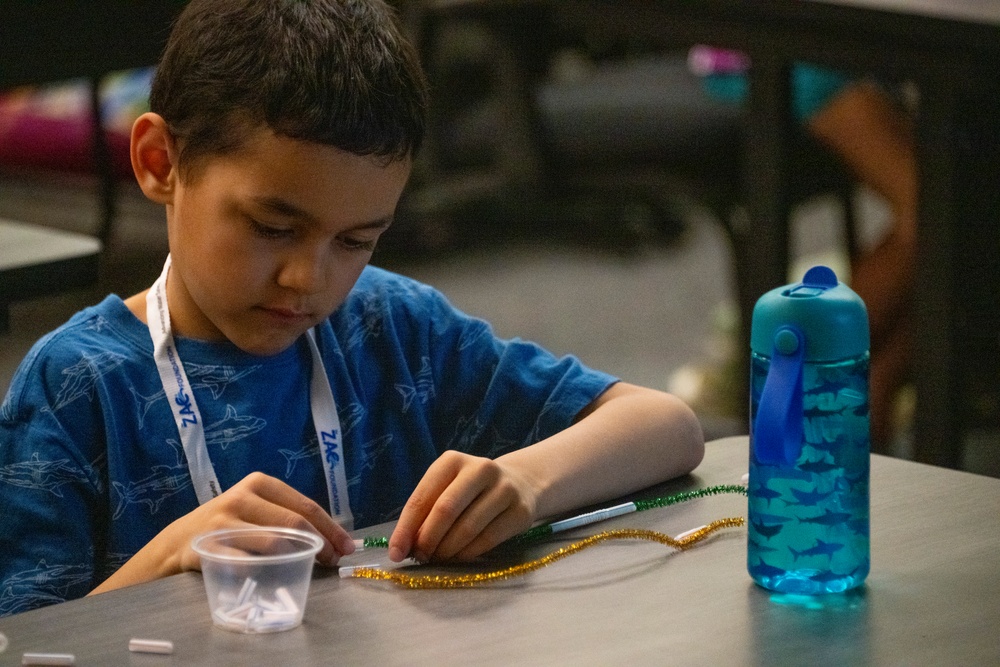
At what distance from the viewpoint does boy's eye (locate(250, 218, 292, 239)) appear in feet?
3.74

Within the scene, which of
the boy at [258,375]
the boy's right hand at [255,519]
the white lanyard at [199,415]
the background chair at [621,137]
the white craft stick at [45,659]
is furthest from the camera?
the background chair at [621,137]

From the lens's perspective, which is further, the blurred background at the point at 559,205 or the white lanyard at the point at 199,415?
the blurred background at the point at 559,205

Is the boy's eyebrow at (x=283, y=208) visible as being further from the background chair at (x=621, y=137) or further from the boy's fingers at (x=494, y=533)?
the background chair at (x=621, y=137)

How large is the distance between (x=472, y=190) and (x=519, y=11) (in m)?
0.65

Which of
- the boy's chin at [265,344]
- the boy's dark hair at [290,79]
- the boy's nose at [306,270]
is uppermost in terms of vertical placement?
the boy's dark hair at [290,79]

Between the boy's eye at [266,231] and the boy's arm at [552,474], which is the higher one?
the boy's eye at [266,231]

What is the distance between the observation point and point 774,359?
2.86ft

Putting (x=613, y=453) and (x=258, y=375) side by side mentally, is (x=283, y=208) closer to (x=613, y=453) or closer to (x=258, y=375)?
(x=258, y=375)

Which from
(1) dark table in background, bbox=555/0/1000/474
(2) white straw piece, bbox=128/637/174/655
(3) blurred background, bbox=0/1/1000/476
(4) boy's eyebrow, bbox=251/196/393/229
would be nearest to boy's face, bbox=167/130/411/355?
(4) boy's eyebrow, bbox=251/196/393/229

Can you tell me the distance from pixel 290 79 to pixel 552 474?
394mm

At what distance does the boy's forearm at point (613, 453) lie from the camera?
112 centimetres

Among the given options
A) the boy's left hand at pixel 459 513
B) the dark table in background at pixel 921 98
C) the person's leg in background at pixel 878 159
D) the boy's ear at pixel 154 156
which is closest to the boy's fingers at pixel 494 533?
the boy's left hand at pixel 459 513

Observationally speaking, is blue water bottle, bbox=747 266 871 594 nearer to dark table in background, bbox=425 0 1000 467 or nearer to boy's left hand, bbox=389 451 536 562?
boy's left hand, bbox=389 451 536 562

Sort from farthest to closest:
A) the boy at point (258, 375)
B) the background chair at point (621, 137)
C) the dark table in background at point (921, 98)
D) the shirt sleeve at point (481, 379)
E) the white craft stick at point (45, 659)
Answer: the background chair at point (621, 137) → the dark table in background at point (921, 98) → the shirt sleeve at point (481, 379) → the boy at point (258, 375) → the white craft stick at point (45, 659)
